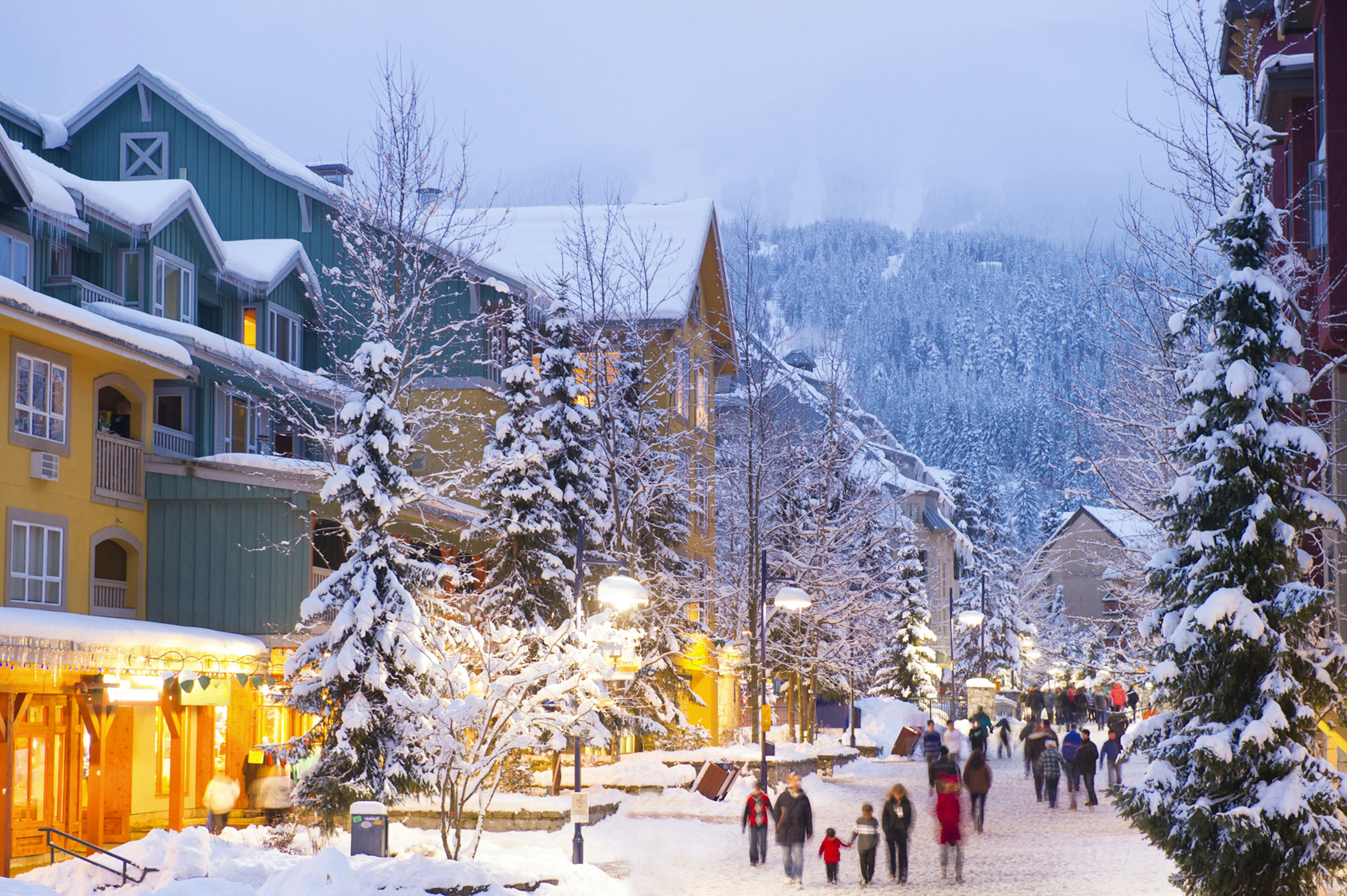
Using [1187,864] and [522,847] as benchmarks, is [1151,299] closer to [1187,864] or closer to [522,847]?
[1187,864]

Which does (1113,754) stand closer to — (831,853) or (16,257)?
(831,853)

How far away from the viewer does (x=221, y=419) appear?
29.9m

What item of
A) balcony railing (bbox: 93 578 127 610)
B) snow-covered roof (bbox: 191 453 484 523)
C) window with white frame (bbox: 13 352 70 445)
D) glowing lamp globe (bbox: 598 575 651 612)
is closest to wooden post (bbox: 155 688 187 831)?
balcony railing (bbox: 93 578 127 610)

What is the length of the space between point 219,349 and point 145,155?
8.88 m

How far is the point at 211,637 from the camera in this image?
25.3 m

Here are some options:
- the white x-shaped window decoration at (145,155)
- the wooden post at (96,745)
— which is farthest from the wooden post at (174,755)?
Result: the white x-shaped window decoration at (145,155)

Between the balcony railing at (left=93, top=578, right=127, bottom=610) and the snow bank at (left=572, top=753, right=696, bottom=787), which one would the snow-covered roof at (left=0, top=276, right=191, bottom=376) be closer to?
the balcony railing at (left=93, top=578, right=127, bottom=610)

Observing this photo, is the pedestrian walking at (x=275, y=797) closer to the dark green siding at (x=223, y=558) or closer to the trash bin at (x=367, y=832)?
the dark green siding at (x=223, y=558)

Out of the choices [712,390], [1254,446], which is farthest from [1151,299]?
[712,390]

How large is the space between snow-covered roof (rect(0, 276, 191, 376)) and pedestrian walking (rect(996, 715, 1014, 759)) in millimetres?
30785

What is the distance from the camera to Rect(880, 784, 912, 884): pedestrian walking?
792 inches

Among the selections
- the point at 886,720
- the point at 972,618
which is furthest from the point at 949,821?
the point at 886,720

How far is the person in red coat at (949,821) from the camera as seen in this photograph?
20.2m

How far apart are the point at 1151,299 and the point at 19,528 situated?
18873mm
